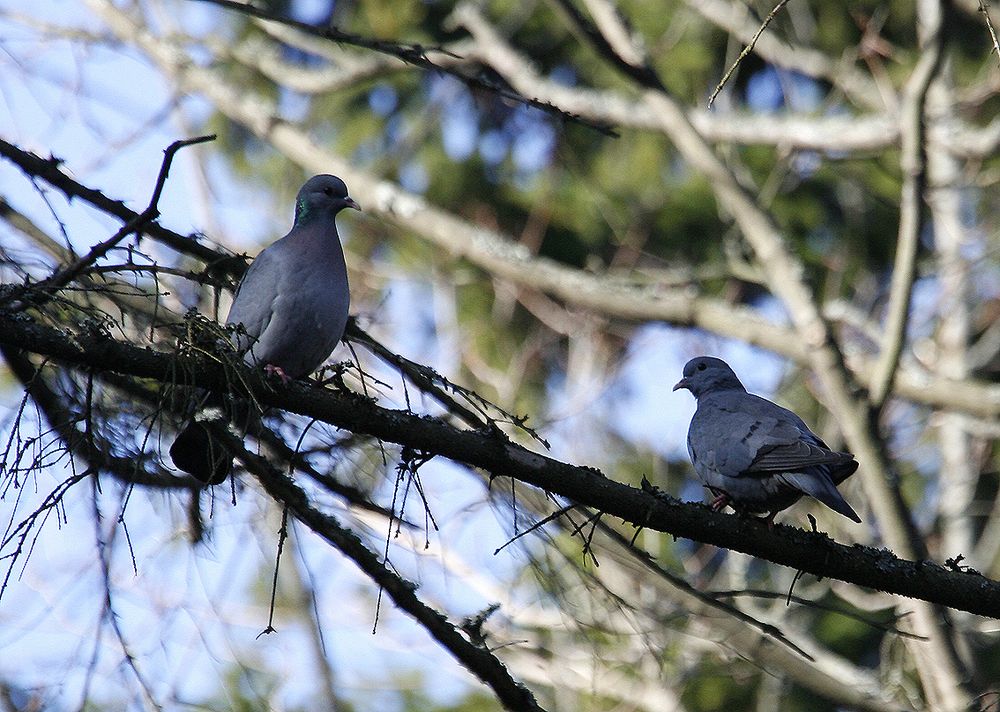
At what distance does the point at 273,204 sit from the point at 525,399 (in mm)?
3905

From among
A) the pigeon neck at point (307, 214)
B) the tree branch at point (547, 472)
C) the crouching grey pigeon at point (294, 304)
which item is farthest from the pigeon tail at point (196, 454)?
the pigeon neck at point (307, 214)

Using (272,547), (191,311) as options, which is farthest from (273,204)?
(191,311)

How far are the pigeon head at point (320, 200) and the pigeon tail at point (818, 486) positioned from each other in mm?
2092

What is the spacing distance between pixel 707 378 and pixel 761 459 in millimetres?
1309

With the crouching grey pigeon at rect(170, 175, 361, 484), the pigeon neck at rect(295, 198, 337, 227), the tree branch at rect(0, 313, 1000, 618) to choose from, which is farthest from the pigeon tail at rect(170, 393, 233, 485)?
the pigeon neck at rect(295, 198, 337, 227)

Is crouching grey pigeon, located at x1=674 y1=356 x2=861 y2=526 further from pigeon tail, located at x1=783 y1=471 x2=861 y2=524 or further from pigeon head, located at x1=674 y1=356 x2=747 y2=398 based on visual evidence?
pigeon head, located at x1=674 y1=356 x2=747 y2=398

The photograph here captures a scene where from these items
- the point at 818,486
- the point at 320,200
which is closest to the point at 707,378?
the point at 818,486

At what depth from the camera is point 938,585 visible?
318cm

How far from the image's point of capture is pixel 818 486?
3.61 meters

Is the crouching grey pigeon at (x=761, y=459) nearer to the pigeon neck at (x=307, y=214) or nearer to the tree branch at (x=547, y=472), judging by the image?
the tree branch at (x=547, y=472)

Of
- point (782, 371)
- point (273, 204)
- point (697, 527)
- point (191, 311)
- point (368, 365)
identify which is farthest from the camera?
point (273, 204)

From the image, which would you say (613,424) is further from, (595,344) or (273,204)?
(273,204)

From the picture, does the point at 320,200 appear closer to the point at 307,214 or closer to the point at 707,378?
the point at 307,214

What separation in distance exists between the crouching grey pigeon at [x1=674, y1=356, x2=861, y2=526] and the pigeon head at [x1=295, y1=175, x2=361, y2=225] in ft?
5.57
